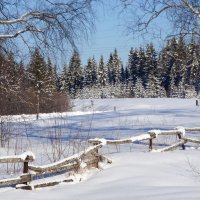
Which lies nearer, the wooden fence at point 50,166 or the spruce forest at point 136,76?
the wooden fence at point 50,166

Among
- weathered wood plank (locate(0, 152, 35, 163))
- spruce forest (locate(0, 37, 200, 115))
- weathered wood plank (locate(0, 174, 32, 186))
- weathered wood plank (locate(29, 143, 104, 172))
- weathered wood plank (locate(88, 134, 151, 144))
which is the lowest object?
weathered wood plank (locate(0, 174, 32, 186))

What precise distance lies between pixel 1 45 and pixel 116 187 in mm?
4414

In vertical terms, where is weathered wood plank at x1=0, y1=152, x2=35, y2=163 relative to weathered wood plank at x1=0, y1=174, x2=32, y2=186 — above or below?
Answer: above

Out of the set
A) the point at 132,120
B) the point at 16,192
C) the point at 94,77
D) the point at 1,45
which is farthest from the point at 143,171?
the point at 94,77

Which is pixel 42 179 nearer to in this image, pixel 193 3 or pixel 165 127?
pixel 193 3

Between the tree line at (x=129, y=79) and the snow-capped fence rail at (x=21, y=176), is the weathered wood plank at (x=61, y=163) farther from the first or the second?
the tree line at (x=129, y=79)

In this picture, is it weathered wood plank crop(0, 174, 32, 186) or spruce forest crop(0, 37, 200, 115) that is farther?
spruce forest crop(0, 37, 200, 115)

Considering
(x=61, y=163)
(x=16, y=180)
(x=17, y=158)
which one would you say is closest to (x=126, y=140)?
(x=61, y=163)

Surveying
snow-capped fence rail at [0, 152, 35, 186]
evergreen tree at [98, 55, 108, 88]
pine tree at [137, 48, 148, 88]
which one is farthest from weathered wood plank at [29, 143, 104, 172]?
evergreen tree at [98, 55, 108, 88]

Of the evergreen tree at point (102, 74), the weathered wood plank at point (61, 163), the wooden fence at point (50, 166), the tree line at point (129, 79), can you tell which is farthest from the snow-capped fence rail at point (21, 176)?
the evergreen tree at point (102, 74)

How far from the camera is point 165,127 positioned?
1864cm

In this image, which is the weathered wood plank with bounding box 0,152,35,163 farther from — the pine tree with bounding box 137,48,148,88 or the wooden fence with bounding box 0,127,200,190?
the pine tree with bounding box 137,48,148,88

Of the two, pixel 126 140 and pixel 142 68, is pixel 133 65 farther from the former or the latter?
pixel 126 140

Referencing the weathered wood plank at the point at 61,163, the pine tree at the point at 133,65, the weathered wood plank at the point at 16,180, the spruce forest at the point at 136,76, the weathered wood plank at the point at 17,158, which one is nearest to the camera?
the weathered wood plank at the point at 16,180
